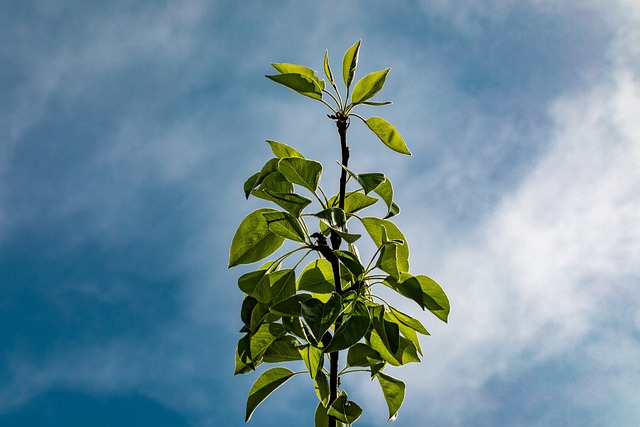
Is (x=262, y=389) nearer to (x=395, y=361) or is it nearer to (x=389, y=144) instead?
(x=395, y=361)

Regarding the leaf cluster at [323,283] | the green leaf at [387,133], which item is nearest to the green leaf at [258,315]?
the leaf cluster at [323,283]

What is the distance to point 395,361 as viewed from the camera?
1832mm

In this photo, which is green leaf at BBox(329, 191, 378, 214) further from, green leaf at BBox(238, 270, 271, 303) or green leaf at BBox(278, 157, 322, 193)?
green leaf at BBox(238, 270, 271, 303)

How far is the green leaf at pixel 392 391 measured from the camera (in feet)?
6.12

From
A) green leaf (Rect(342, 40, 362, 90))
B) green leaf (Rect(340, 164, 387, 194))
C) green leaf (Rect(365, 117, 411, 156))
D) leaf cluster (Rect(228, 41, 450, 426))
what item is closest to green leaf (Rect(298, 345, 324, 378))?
leaf cluster (Rect(228, 41, 450, 426))

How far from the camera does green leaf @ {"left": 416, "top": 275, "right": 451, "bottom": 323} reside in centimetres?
179

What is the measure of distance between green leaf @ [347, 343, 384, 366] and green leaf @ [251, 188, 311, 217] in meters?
0.43

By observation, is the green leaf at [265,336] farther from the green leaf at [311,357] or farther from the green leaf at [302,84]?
the green leaf at [302,84]

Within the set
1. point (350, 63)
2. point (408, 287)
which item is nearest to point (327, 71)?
point (350, 63)

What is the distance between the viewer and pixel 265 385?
1.92 metres

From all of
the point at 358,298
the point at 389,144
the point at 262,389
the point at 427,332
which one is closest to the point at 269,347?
the point at 262,389

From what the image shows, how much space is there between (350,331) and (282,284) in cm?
32

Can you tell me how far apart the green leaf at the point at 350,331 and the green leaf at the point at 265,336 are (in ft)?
0.93

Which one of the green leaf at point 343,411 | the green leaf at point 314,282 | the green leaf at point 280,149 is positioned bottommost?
the green leaf at point 343,411
